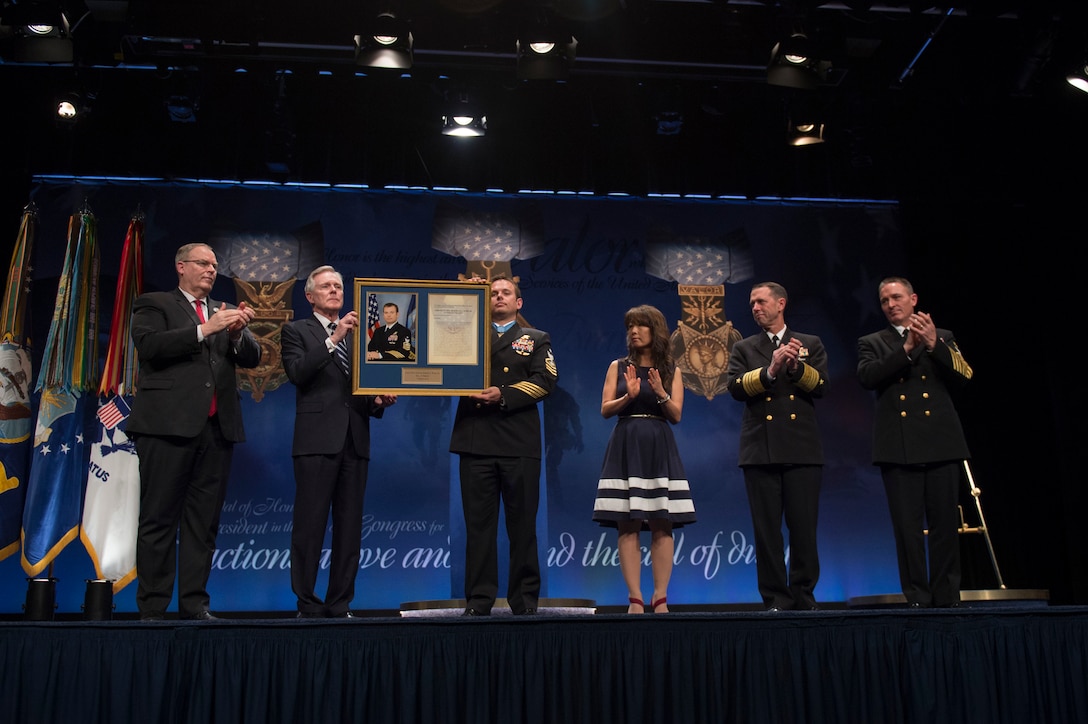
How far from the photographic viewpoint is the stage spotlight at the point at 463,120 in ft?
22.2

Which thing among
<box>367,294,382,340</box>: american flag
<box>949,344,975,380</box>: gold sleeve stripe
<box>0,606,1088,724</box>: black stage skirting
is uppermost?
<box>367,294,382,340</box>: american flag

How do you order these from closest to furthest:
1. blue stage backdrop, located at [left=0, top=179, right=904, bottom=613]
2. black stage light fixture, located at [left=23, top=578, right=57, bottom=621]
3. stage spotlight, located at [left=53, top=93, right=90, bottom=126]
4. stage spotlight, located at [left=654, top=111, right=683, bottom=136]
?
black stage light fixture, located at [left=23, top=578, right=57, bottom=621] < stage spotlight, located at [left=53, top=93, right=90, bottom=126] < stage spotlight, located at [left=654, top=111, right=683, bottom=136] < blue stage backdrop, located at [left=0, top=179, right=904, bottom=613]

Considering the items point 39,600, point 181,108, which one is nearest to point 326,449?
point 39,600

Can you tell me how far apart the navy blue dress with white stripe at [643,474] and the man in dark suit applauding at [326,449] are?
1.26 metres

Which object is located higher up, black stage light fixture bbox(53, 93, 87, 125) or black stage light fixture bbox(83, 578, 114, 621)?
black stage light fixture bbox(53, 93, 87, 125)

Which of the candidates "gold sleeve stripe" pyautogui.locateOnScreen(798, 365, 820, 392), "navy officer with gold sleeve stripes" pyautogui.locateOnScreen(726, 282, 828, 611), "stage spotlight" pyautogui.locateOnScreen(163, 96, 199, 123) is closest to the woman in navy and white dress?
"navy officer with gold sleeve stripes" pyautogui.locateOnScreen(726, 282, 828, 611)

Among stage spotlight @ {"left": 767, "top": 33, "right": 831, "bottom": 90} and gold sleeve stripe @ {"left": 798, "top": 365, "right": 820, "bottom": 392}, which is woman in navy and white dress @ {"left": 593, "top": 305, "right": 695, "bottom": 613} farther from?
stage spotlight @ {"left": 767, "top": 33, "right": 831, "bottom": 90}

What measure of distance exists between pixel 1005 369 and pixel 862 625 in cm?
486

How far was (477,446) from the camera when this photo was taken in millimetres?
4719

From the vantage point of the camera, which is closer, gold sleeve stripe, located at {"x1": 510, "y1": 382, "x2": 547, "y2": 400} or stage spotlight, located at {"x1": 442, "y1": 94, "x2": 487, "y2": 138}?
gold sleeve stripe, located at {"x1": 510, "y1": 382, "x2": 547, "y2": 400}

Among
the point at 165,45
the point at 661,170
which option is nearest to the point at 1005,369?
the point at 661,170

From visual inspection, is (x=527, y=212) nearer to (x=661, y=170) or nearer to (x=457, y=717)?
(x=661, y=170)

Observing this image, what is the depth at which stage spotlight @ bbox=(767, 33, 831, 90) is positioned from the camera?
606cm

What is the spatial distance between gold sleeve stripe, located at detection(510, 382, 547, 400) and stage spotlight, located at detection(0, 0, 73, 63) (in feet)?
12.1
